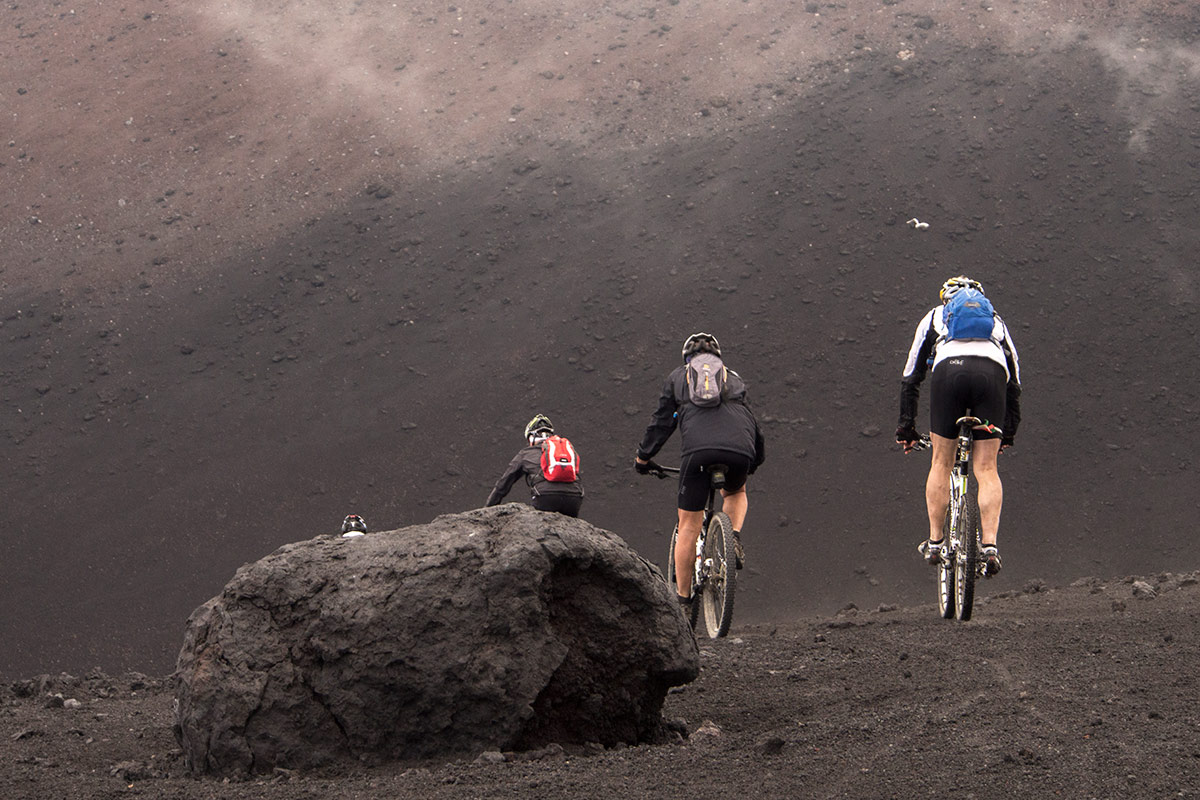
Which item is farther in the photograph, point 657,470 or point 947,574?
point 657,470

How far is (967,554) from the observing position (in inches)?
251

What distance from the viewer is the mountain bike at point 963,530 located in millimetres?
6344

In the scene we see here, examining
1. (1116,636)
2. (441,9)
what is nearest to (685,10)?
(441,9)

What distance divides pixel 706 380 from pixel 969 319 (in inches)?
57.9

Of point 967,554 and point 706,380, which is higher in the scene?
point 706,380

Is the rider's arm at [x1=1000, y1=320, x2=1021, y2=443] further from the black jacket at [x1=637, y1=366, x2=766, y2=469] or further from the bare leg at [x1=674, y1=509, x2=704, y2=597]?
the bare leg at [x1=674, y1=509, x2=704, y2=597]

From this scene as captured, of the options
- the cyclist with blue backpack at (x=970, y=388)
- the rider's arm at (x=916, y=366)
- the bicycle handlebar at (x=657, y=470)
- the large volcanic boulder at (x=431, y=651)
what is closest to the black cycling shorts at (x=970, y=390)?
the cyclist with blue backpack at (x=970, y=388)

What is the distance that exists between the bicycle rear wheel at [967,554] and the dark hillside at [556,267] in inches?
146

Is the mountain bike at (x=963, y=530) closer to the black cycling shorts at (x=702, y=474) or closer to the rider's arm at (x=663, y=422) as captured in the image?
the black cycling shorts at (x=702, y=474)

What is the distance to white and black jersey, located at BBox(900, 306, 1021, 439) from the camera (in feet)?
20.8

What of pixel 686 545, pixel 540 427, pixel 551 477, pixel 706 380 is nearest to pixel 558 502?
pixel 551 477

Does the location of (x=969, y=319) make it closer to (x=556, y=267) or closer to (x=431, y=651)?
(x=431, y=651)

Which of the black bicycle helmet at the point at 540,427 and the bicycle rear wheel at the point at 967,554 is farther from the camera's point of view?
the black bicycle helmet at the point at 540,427

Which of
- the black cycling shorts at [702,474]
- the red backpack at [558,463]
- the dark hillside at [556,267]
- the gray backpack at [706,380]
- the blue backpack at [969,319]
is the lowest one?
the black cycling shorts at [702,474]
